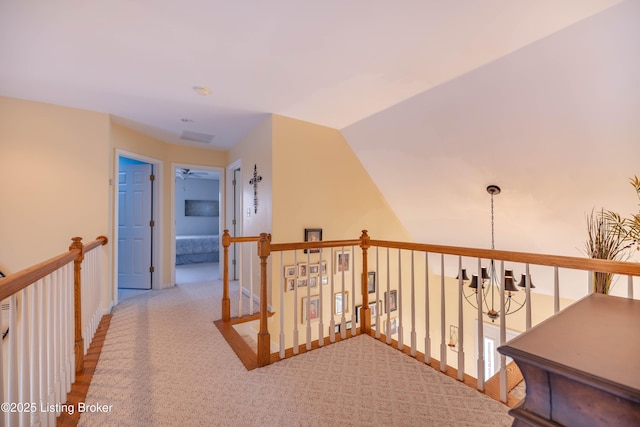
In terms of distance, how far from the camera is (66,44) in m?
1.99

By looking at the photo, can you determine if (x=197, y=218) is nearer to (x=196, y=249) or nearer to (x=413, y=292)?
(x=196, y=249)

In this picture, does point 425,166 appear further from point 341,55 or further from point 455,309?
point 455,309

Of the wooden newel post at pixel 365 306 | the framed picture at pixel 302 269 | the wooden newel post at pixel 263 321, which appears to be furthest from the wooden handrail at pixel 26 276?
the framed picture at pixel 302 269

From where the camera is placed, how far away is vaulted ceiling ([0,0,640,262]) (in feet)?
5.60

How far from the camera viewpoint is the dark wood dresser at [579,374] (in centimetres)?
55

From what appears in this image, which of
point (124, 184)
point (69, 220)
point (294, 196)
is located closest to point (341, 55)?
point (294, 196)

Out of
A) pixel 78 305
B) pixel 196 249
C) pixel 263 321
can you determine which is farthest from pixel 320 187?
pixel 196 249

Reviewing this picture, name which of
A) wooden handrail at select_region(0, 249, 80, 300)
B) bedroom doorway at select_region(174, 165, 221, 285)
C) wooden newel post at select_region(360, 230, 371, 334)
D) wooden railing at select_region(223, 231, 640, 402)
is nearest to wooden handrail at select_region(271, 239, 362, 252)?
wooden railing at select_region(223, 231, 640, 402)

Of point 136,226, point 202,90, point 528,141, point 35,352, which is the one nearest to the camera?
point 35,352

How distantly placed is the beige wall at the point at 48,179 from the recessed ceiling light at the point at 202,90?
57.4 inches

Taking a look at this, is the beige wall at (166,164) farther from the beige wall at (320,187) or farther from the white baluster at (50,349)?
the white baluster at (50,349)

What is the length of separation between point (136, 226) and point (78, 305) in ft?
8.80

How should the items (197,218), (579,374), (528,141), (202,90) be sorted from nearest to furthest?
(579,374), (528,141), (202,90), (197,218)

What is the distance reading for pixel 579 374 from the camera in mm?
575
